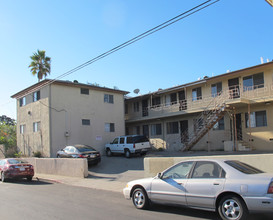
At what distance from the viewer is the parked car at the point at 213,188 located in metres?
5.55

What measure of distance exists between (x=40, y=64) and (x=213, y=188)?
3397cm

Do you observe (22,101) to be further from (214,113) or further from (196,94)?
(214,113)

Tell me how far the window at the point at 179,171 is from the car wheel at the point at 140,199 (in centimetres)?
77

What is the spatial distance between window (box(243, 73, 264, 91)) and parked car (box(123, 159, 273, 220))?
14.7m

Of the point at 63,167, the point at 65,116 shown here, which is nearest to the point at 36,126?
the point at 65,116

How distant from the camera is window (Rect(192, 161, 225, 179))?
6.33 metres

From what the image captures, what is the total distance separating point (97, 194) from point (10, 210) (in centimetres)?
356

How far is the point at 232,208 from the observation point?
19.2 ft

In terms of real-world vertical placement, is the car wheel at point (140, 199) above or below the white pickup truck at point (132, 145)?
below

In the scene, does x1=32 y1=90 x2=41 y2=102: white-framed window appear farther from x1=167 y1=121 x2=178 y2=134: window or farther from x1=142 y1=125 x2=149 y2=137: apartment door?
x1=167 y1=121 x2=178 y2=134: window

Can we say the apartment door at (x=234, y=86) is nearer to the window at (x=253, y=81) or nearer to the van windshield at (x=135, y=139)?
the window at (x=253, y=81)

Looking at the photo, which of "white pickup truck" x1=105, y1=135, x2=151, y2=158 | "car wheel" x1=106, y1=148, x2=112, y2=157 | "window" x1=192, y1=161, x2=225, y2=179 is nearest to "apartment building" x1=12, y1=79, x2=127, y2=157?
"car wheel" x1=106, y1=148, x2=112, y2=157

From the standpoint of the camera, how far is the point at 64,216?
688 cm

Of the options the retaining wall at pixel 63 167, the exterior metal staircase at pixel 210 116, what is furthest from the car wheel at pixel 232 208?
the exterior metal staircase at pixel 210 116
